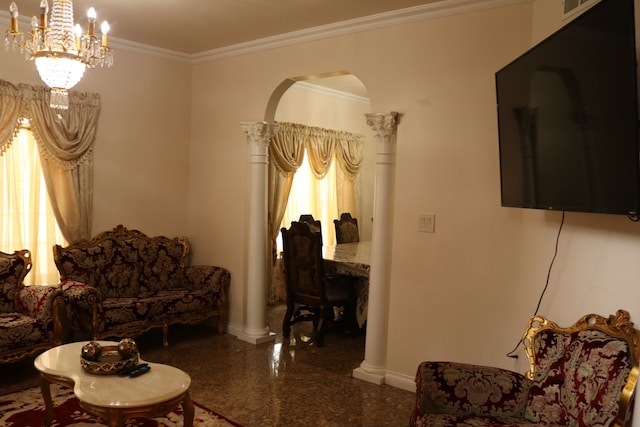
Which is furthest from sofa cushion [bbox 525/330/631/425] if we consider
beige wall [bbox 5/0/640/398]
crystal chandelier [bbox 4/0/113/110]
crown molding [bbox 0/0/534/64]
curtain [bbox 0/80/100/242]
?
curtain [bbox 0/80/100/242]

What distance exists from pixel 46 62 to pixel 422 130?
241 centimetres

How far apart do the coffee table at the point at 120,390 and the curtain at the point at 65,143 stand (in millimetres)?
1934

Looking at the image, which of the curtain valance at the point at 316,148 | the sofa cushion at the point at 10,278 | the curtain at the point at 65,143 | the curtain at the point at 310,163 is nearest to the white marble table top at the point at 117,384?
the sofa cushion at the point at 10,278

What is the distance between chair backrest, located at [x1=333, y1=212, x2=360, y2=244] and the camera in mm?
6590

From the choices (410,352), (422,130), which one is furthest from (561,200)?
(410,352)

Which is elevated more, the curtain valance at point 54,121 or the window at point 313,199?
the curtain valance at point 54,121

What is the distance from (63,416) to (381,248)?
2.39 metres

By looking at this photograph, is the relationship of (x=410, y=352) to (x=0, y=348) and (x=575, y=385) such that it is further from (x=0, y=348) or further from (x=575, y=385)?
(x=0, y=348)

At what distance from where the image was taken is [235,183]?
17.0 feet

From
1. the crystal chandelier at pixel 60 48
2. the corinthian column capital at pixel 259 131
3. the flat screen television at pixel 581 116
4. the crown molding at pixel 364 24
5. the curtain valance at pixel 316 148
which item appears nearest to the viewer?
the flat screen television at pixel 581 116

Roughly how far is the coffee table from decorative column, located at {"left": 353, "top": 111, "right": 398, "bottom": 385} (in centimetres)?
169

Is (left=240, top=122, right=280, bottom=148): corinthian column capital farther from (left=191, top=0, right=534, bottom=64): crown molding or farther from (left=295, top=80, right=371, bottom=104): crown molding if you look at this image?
(left=295, top=80, right=371, bottom=104): crown molding

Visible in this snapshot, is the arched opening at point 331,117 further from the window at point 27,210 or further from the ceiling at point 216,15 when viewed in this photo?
the window at point 27,210

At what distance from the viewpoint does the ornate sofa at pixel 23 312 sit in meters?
3.71
